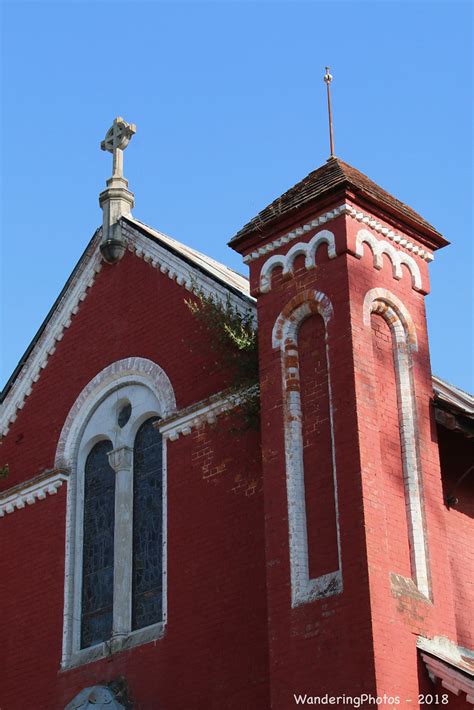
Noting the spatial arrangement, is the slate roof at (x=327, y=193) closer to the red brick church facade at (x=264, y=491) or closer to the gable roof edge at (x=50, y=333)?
the red brick church facade at (x=264, y=491)

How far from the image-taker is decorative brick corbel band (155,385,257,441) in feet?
60.4

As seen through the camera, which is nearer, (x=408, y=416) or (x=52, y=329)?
(x=408, y=416)

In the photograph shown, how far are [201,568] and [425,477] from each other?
323 centimetres

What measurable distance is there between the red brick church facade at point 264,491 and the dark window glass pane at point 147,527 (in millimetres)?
44

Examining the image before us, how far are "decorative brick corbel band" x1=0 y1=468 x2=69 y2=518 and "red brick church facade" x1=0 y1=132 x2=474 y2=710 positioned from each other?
32 millimetres

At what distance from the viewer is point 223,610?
675 inches

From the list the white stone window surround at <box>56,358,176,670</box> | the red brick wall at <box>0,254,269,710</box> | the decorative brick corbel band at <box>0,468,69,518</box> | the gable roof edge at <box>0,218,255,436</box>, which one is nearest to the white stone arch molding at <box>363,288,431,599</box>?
the red brick wall at <box>0,254,269,710</box>

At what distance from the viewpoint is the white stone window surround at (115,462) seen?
18688mm

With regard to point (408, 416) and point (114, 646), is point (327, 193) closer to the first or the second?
A: point (408, 416)

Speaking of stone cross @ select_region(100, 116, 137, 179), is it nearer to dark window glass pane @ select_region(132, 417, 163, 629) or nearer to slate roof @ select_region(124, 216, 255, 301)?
slate roof @ select_region(124, 216, 255, 301)

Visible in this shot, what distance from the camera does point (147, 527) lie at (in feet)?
62.8

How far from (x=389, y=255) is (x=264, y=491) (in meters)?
3.52

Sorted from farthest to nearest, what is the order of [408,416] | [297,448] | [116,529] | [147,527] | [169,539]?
[116,529] → [147,527] → [169,539] → [408,416] → [297,448]

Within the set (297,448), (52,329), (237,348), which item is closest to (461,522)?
(297,448)
